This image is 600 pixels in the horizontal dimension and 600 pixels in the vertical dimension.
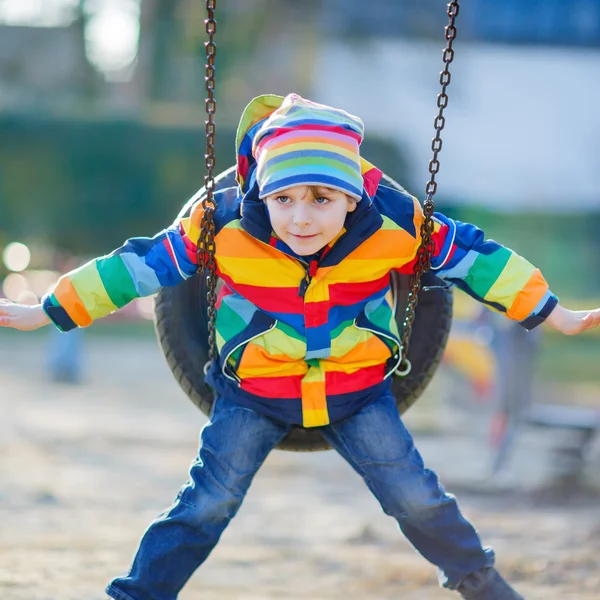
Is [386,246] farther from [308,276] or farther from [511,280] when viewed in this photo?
[511,280]

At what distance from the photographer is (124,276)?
305 cm

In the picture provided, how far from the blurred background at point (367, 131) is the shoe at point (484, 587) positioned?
609cm

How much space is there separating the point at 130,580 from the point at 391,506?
2.46ft

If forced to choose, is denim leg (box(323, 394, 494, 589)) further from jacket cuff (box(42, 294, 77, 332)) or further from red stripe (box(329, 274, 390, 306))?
jacket cuff (box(42, 294, 77, 332))

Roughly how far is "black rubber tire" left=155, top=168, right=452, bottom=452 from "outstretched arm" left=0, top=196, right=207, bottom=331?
0.39 metres

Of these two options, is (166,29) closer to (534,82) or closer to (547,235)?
(534,82)

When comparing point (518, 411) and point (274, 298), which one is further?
point (518, 411)

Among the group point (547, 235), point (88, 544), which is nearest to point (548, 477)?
point (88, 544)

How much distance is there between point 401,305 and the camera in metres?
3.56

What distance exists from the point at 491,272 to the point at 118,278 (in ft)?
3.31

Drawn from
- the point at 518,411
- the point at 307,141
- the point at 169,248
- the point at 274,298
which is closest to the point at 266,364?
the point at 274,298

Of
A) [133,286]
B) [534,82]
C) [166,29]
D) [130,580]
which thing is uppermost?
[166,29]

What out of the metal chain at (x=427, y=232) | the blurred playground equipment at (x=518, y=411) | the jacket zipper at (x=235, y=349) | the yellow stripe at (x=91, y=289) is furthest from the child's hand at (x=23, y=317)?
the blurred playground equipment at (x=518, y=411)

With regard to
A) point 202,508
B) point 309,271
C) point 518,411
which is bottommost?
point 202,508
